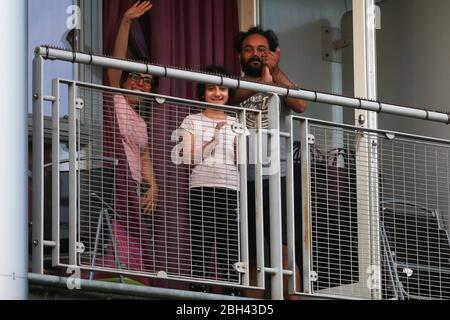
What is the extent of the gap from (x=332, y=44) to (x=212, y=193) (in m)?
3.68

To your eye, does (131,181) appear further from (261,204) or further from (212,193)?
(261,204)

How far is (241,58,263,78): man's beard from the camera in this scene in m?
12.3

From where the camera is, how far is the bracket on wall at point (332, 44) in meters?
13.8

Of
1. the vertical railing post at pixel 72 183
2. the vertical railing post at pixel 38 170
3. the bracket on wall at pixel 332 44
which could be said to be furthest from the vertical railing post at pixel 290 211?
the bracket on wall at pixel 332 44

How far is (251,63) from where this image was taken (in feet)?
40.4

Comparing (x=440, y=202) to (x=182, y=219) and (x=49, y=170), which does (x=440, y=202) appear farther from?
(x=49, y=170)

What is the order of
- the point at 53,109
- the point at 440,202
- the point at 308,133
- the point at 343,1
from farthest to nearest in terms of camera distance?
the point at 343,1 < the point at 440,202 < the point at 308,133 < the point at 53,109

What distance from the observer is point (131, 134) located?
10289 mm

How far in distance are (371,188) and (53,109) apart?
242 cm

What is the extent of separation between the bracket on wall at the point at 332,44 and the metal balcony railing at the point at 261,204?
2.08 metres

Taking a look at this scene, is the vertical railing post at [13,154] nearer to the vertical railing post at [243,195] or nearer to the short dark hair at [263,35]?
the vertical railing post at [243,195]

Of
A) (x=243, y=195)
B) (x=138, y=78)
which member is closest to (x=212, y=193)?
(x=243, y=195)

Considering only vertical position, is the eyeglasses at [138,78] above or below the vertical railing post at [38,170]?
above
